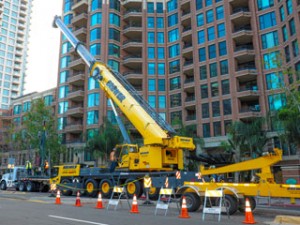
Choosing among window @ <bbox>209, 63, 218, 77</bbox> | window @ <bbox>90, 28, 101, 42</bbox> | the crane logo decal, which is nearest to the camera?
the crane logo decal

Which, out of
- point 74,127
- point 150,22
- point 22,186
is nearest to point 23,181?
point 22,186

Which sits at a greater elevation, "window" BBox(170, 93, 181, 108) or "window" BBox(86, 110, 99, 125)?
"window" BBox(170, 93, 181, 108)

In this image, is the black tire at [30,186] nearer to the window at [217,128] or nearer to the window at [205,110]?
the window at [217,128]

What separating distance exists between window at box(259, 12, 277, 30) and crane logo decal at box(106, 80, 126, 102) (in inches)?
1232

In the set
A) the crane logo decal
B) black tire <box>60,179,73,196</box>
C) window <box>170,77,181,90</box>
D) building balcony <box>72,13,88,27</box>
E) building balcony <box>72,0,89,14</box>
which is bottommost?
black tire <box>60,179,73,196</box>

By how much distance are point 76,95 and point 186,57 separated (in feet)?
68.6

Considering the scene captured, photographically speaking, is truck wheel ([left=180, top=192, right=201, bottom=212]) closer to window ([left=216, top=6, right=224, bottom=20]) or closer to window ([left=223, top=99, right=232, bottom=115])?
window ([left=223, top=99, right=232, bottom=115])

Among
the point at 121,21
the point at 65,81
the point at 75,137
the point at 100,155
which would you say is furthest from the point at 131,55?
the point at 100,155

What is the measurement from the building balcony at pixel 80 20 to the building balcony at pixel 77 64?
28.1 feet

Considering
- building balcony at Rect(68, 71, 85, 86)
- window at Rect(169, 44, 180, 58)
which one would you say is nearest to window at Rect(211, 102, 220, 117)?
window at Rect(169, 44, 180, 58)

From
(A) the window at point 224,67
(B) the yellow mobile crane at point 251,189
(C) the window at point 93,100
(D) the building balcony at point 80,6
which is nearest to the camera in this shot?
(B) the yellow mobile crane at point 251,189

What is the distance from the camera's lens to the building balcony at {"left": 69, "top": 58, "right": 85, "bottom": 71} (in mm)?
56906

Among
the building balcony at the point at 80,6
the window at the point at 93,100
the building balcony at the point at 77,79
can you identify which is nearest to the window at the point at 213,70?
the window at the point at 93,100

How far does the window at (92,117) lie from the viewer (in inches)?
2095
